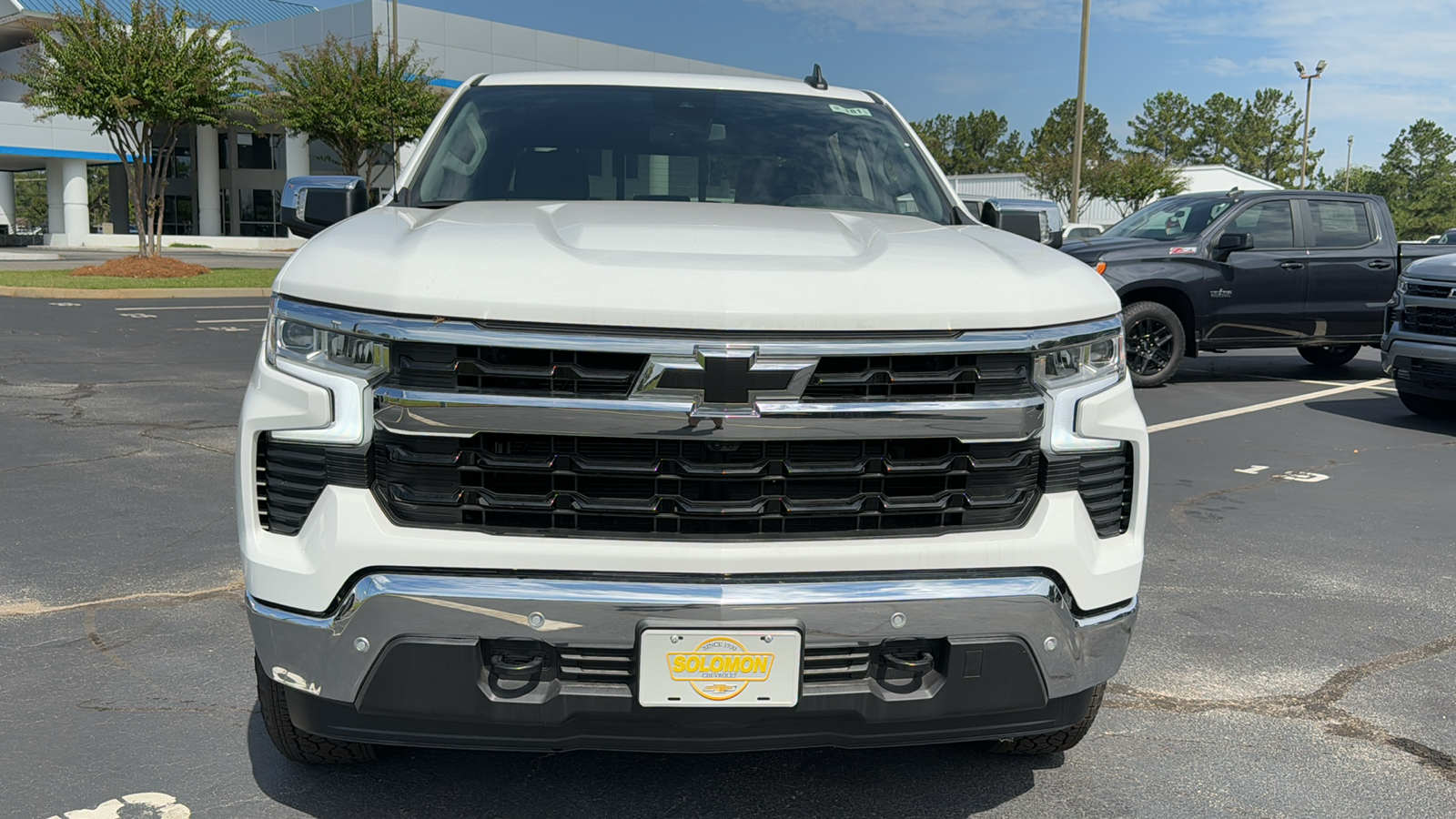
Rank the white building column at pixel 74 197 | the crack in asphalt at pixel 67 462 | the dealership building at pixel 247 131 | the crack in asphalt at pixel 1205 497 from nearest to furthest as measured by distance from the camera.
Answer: the crack in asphalt at pixel 1205 497, the crack in asphalt at pixel 67 462, the dealership building at pixel 247 131, the white building column at pixel 74 197

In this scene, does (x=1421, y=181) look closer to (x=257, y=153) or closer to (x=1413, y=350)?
(x=257, y=153)

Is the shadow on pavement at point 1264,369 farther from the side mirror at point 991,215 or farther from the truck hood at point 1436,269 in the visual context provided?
the side mirror at point 991,215

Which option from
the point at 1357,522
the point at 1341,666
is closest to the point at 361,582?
the point at 1341,666

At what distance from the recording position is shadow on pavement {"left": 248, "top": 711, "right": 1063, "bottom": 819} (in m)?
2.80

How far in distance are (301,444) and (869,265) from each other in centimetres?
123

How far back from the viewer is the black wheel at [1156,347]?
34.8 feet

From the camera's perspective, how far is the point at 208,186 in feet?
155

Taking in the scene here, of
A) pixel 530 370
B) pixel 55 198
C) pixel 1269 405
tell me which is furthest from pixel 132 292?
pixel 55 198

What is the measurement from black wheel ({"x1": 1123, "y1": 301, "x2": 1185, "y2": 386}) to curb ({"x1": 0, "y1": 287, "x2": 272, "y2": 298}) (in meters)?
15.6

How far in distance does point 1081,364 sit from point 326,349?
1592mm

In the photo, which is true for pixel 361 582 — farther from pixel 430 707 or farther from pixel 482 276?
pixel 482 276

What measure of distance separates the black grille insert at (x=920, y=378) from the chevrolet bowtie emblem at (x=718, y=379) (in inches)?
3.0

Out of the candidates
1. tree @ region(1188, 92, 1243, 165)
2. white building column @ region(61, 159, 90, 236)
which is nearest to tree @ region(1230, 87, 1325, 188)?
tree @ region(1188, 92, 1243, 165)

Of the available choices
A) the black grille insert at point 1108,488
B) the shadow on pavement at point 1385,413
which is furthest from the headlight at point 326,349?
the shadow on pavement at point 1385,413
